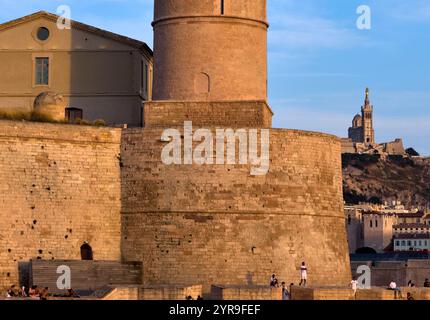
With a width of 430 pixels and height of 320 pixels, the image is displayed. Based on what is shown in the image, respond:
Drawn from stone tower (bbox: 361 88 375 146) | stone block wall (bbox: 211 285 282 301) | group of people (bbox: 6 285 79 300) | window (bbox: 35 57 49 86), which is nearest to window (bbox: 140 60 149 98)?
window (bbox: 35 57 49 86)

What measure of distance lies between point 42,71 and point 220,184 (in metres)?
7.57

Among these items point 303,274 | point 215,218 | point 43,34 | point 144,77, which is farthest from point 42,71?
point 303,274

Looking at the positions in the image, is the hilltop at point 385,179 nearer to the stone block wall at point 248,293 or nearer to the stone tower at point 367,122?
the stone tower at point 367,122

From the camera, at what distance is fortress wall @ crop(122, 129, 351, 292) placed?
1268 inches

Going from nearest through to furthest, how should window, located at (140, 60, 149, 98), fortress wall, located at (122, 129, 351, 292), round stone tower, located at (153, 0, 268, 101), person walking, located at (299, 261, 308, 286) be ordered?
person walking, located at (299, 261, 308, 286) → fortress wall, located at (122, 129, 351, 292) → round stone tower, located at (153, 0, 268, 101) → window, located at (140, 60, 149, 98)

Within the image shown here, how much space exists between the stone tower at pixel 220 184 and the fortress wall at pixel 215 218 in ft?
0.08

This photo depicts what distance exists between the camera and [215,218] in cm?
3244

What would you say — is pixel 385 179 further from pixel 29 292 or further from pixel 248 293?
pixel 248 293

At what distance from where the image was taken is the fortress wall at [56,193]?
31406 millimetres

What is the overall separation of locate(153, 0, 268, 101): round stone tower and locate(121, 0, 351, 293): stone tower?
0.09ft

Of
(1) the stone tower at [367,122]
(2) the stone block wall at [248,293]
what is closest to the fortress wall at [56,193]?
(2) the stone block wall at [248,293]

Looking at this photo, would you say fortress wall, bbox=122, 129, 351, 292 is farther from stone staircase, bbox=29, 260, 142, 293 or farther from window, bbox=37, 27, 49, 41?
window, bbox=37, 27, 49, 41
